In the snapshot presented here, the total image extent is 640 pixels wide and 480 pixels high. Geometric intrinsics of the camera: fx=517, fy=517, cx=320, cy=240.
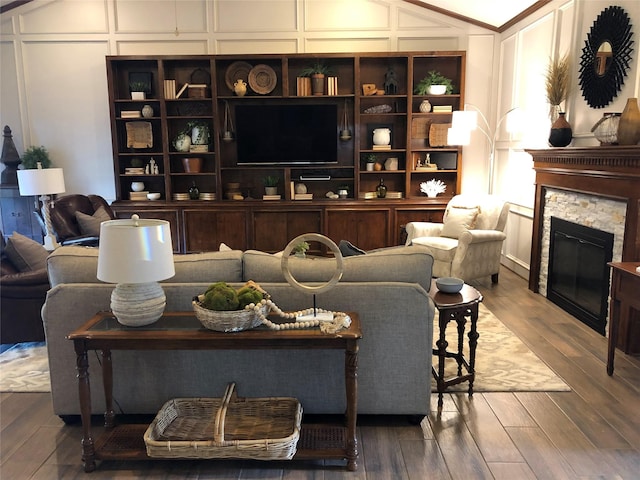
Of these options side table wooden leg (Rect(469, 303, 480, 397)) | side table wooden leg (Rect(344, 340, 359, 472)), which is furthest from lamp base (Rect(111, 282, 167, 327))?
side table wooden leg (Rect(469, 303, 480, 397))

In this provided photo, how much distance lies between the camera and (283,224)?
6.29 meters

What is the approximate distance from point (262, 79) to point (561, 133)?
346cm

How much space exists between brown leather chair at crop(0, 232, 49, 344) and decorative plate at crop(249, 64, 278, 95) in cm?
346

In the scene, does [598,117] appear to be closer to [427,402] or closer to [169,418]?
[427,402]

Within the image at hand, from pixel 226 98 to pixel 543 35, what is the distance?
351 centimetres

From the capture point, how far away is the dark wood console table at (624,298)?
3.01 metres

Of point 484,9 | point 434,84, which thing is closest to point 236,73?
point 434,84

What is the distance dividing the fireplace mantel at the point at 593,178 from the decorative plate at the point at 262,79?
10.2ft

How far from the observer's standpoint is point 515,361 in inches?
136

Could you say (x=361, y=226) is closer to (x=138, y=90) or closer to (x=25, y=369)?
(x=138, y=90)

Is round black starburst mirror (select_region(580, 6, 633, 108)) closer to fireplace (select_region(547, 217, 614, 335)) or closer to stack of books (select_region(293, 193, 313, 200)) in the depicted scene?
fireplace (select_region(547, 217, 614, 335))

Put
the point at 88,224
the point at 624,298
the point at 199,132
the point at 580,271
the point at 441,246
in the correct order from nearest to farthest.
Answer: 1. the point at 624,298
2. the point at 580,271
3. the point at 441,246
4. the point at 88,224
5. the point at 199,132

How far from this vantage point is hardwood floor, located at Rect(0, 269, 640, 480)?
230 centimetres

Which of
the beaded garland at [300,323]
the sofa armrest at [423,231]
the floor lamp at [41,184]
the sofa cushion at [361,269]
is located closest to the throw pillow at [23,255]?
the floor lamp at [41,184]
